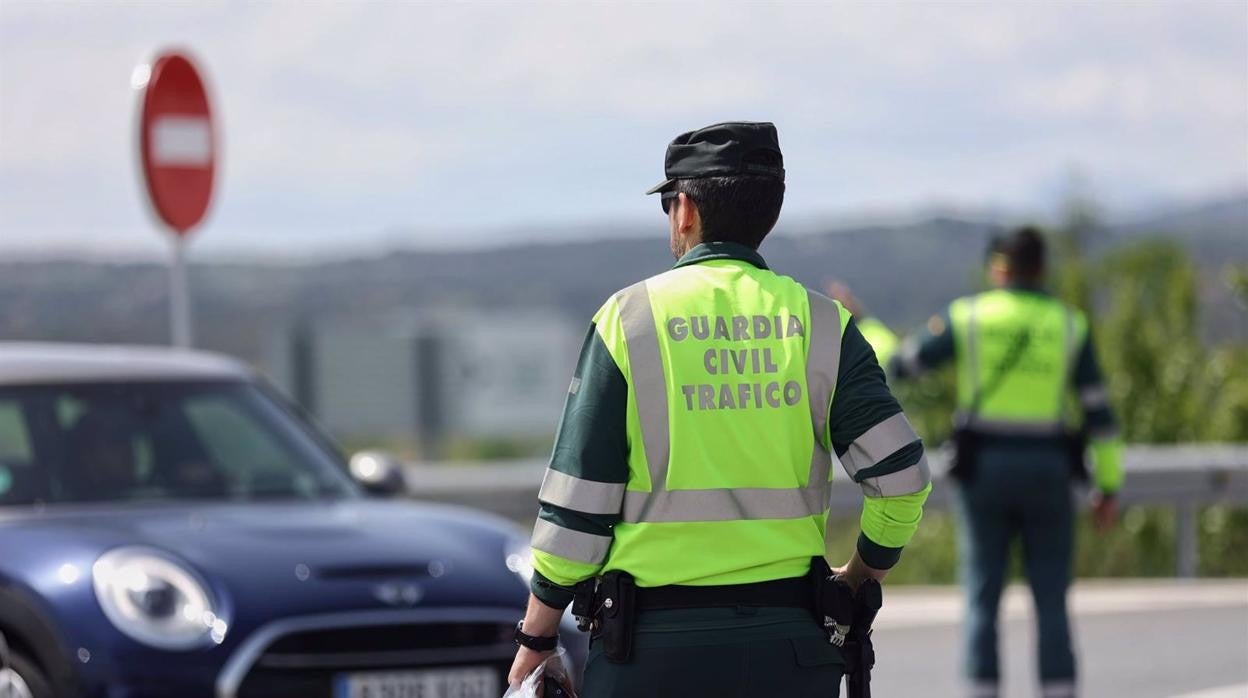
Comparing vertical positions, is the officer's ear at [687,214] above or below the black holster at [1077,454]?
above

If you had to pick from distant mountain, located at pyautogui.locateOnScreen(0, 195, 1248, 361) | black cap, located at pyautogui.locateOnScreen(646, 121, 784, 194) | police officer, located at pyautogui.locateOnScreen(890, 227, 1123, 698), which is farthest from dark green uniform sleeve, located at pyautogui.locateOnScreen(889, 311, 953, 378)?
black cap, located at pyautogui.locateOnScreen(646, 121, 784, 194)

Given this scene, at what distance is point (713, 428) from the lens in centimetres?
434

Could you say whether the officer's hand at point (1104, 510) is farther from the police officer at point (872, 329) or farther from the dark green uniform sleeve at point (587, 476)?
the dark green uniform sleeve at point (587, 476)

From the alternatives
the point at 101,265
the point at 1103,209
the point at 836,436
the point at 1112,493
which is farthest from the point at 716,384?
the point at 1103,209

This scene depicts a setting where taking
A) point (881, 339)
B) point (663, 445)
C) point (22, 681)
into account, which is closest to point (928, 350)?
point (881, 339)

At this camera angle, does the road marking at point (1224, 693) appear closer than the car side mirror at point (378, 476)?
No

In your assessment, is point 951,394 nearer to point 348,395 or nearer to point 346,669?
point 346,669

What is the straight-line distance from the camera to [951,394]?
3117 centimetres

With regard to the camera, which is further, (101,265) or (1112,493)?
(101,265)

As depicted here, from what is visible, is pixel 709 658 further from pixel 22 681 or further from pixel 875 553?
pixel 22 681

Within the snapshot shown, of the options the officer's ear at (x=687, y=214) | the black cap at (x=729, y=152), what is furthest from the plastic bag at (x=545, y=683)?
the black cap at (x=729, y=152)

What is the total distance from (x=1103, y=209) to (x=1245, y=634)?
29198 millimetres

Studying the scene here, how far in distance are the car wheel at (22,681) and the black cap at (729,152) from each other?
3.12m

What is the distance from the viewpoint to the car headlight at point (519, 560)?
290 inches
